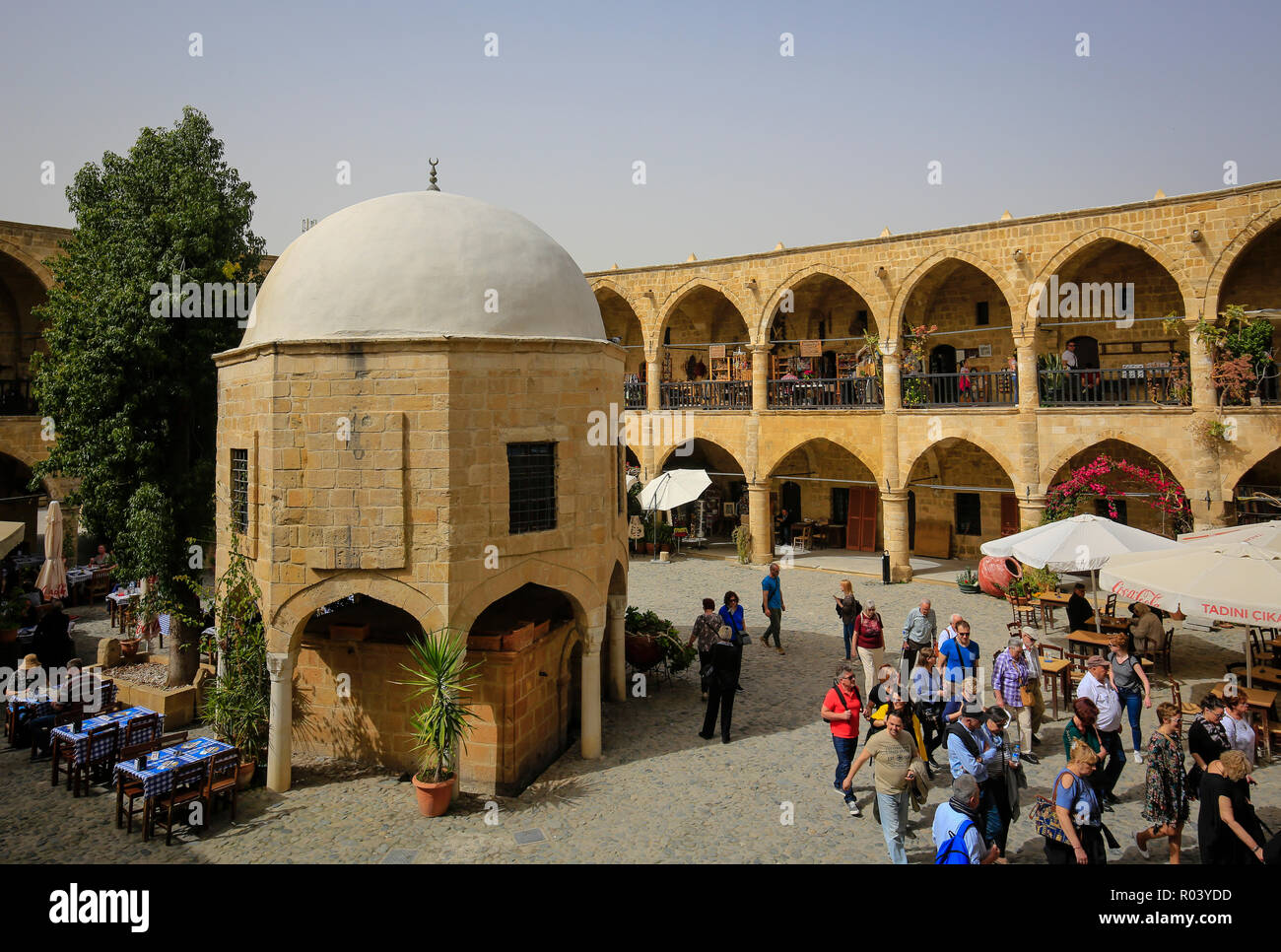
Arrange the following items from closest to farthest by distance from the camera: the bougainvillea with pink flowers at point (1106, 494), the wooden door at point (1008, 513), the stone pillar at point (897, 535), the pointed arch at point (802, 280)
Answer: the bougainvillea with pink flowers at point (1106, 494)
the stone pillar at point (897, 535)
the pointed arch at point (802, 280)
the wooden door at point (1008, 513)

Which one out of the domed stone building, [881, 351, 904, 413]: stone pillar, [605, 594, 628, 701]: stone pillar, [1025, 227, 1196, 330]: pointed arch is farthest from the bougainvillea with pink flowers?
the domed stone building

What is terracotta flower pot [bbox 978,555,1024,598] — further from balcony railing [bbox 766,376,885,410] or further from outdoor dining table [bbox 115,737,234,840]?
outdoor dining table [bbox 115,737,234,840]

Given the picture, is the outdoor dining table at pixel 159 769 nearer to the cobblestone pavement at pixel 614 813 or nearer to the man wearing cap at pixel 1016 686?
the cobblestone pavement at pixel 614 813

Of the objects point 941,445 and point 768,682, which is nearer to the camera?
point 768,682

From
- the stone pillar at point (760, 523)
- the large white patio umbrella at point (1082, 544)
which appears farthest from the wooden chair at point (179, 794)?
the stone pillar at point (760, 523)

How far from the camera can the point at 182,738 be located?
10.3 meters

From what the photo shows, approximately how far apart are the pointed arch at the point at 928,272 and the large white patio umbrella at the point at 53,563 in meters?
18.0

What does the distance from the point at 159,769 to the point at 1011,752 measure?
305 inches

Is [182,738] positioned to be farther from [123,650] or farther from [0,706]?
[123,650]

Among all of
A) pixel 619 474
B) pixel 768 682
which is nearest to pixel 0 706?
pixel 619 474

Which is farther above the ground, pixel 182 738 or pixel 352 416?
pixel 352 416

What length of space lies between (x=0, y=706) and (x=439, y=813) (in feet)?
24.2

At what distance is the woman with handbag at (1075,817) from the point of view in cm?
554

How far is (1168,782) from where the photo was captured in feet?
21.1
